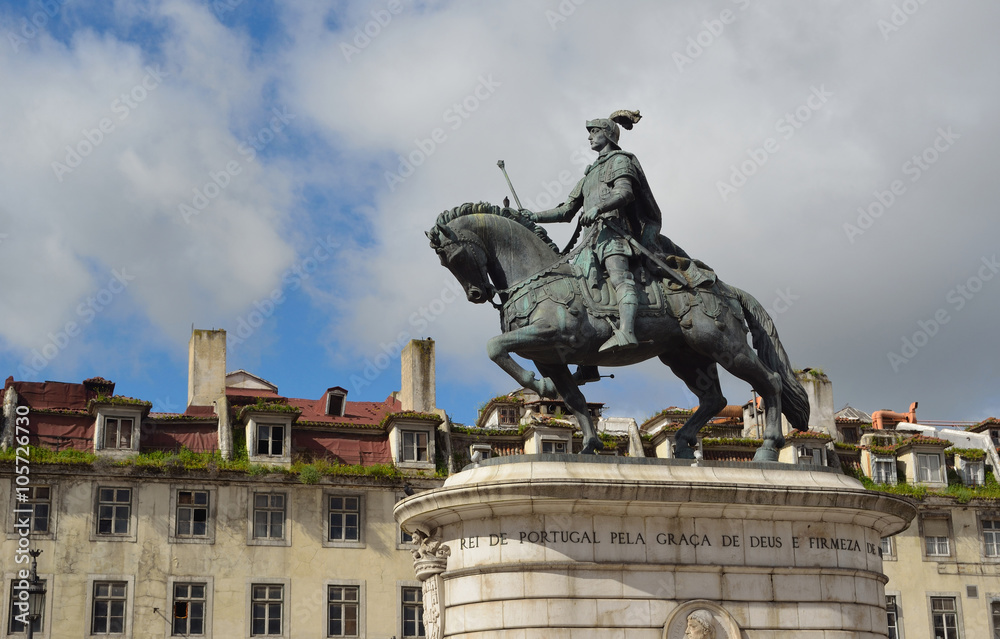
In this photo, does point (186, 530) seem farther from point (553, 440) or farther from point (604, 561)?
point (604, 561)

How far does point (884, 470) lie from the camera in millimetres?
47125

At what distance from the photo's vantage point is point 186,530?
4072 centimetres

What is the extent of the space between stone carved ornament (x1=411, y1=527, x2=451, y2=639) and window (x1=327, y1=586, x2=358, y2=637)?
25.2 m

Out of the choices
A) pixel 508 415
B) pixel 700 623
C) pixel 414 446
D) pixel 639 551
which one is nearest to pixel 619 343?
pixel 639 551

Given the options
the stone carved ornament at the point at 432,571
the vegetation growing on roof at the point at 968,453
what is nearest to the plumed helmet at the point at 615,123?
the stone carved ornament at the point at 432,571

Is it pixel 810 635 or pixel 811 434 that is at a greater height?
pixel 811 434

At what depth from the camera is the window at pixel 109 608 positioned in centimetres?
3938

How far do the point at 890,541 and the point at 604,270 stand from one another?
3093 centimetres

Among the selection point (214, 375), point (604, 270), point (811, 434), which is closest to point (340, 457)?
point (214, 375)

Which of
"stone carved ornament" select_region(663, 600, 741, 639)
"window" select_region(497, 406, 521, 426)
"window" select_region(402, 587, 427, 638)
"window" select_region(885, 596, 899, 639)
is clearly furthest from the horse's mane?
"window" select_region(497, 406, 521, 426)

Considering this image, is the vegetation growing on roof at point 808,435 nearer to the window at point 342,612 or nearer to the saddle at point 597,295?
the window at point 342,612

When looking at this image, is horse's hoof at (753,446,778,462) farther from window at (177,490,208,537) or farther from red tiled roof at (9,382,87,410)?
red tiled roof at (9,382,87,410)

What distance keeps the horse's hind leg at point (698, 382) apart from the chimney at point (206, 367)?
97.6ft

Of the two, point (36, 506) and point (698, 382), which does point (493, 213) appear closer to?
point (698, 382)
